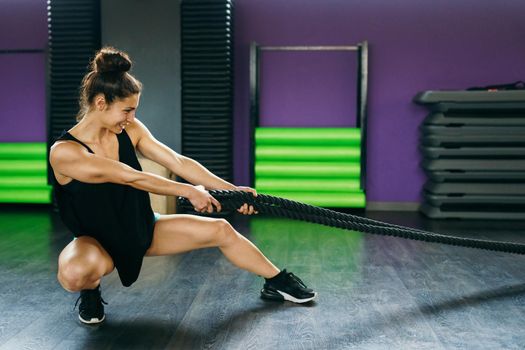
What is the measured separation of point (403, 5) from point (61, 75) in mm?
3296

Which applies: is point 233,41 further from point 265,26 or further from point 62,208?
point 62,208

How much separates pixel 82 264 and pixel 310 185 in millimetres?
3597

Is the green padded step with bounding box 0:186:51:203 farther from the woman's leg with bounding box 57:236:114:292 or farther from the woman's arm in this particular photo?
the woman's leg with bounding box 57:236:114:292

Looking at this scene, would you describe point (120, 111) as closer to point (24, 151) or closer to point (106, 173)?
point (106, 173)

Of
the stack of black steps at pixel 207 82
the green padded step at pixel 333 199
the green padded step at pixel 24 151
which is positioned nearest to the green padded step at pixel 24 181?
the green padded step at pixel 24 151

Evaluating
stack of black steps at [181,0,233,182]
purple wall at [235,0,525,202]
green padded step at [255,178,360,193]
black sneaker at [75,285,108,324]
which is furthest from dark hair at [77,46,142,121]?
purple wall at [235,0,525,202]

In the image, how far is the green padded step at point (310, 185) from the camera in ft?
19.5

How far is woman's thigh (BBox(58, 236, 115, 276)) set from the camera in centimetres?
255

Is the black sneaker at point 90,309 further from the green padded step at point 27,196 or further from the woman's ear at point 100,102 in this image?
the green padded step at point 27,196

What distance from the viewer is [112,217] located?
8.69 feet

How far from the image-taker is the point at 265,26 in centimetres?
621

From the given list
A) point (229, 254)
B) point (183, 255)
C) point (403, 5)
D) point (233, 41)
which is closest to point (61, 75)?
point (233, 41)

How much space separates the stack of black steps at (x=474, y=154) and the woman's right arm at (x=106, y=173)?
352cm

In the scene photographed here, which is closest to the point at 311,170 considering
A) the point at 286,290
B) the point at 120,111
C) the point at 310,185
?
the point at 310,185
